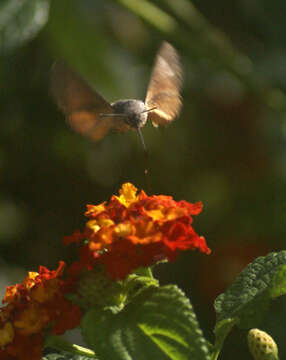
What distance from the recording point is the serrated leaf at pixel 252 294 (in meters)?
1.13

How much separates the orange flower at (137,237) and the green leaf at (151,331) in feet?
0.20

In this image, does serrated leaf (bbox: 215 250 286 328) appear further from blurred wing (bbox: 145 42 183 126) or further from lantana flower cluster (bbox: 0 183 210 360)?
blurred wing (bbox: 145 42 183 126)

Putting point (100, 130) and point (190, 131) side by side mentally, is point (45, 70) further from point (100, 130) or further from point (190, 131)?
point (100, 130)

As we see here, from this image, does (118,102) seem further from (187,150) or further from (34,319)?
(187,150)

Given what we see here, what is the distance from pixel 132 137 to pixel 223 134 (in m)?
0.30

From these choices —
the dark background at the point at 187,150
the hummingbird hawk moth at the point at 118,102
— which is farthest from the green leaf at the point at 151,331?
the dark background at the point at 187,150

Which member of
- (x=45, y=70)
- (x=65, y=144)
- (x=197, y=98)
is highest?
(x=197, y=98)

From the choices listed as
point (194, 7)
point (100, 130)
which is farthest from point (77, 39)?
point (194, 7)

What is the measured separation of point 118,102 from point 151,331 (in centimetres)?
62

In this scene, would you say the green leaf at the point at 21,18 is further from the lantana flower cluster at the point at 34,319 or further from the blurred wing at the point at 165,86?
the lantana flower cluster at the point at 34,319

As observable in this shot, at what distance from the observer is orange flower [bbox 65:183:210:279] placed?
1047 millimetres

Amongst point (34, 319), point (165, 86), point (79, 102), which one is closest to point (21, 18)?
point (79, 102)

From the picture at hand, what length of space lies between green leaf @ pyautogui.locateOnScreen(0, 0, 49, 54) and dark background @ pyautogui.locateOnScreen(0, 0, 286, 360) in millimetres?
713

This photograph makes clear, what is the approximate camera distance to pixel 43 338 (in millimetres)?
1093
